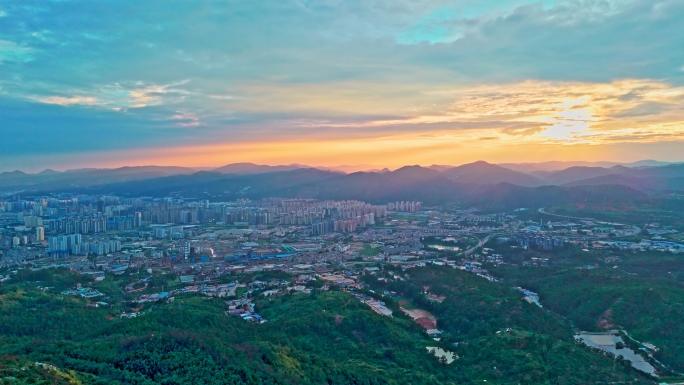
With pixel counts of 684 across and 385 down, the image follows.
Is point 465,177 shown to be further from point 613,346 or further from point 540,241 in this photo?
point 613,346

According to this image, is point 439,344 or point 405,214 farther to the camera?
point 405,214

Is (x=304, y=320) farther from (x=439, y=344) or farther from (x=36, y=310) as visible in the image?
(x=36, y=310)

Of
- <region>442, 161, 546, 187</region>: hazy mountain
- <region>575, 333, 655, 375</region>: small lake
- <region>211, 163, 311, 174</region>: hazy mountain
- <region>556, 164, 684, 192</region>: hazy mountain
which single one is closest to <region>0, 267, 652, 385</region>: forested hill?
<region>575, 333, 655, 375</region>: small lake

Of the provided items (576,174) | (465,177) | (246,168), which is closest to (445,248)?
(465,177)

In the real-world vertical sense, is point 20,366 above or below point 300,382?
above

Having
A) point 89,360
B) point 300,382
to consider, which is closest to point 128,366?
point 89,360
